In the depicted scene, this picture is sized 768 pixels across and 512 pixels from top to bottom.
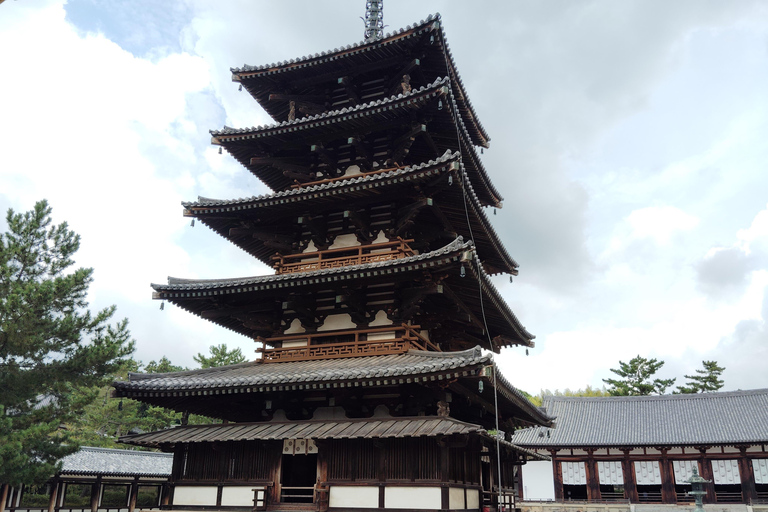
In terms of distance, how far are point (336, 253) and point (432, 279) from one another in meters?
4.20

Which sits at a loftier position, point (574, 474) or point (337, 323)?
point (337, 323)

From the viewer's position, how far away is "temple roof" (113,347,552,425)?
46.0 feet

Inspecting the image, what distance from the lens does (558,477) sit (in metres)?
42.4

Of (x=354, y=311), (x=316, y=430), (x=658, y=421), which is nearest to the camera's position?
(x=316, y=430)

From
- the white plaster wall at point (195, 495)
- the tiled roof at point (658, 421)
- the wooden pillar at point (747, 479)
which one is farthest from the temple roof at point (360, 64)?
the wooden pillar at point (747, 479)

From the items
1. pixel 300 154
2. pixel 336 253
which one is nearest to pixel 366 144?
pixel 300 154

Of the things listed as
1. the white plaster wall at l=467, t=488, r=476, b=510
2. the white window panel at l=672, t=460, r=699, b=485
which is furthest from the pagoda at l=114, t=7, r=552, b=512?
the white window panel at l=672, t=460, r=699, b=485

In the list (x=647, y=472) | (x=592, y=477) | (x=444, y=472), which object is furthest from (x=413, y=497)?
(x=647, y=472)

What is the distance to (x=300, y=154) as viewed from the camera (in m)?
21.7

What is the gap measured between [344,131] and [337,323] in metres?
6.75

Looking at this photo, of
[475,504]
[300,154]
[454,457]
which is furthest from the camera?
[300,154]

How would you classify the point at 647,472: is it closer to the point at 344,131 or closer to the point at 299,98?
the point at 344,131

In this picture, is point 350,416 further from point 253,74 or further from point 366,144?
point 253,74

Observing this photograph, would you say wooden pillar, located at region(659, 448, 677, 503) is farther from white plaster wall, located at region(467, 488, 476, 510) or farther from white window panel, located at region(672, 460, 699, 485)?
white plaster wall, located at region(467, 488, 476, 510)
